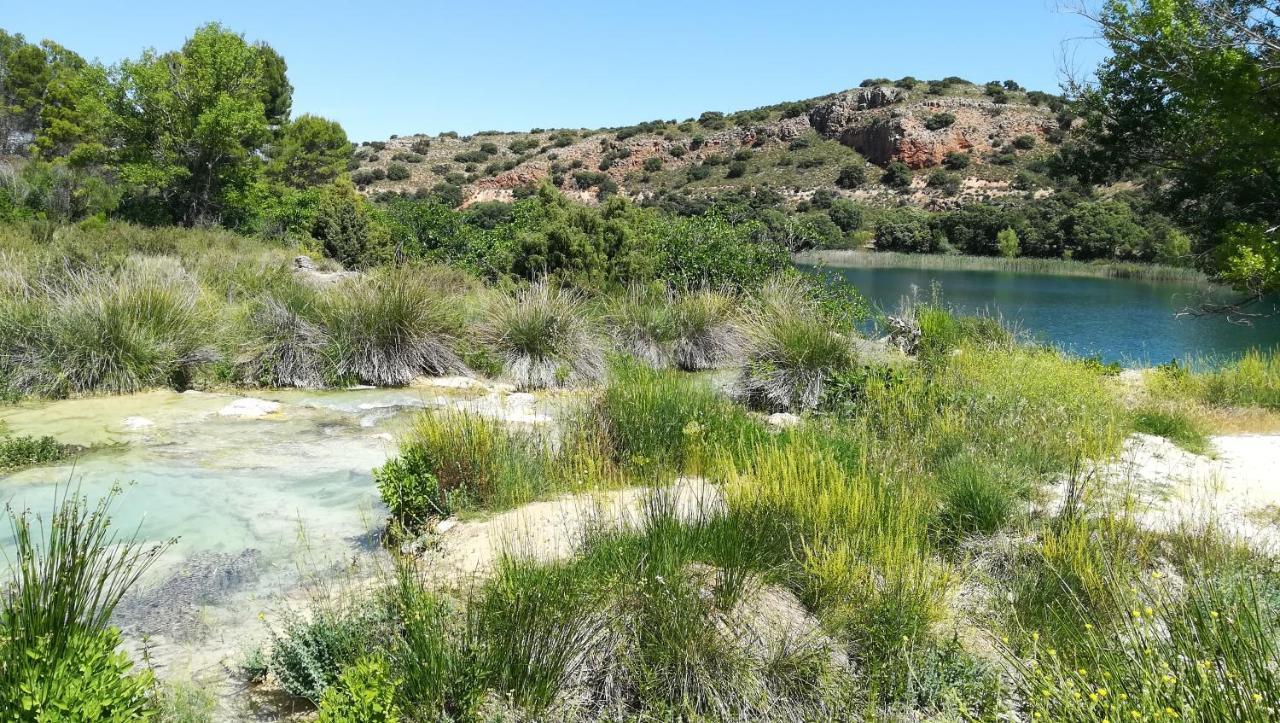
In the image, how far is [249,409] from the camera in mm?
7938

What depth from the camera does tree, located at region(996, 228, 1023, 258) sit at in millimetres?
38625

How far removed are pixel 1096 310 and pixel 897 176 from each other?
3480 cm

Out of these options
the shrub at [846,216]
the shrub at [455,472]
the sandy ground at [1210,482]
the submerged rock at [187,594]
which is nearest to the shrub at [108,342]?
the shrub at [455,472]

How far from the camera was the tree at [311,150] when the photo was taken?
36.3m

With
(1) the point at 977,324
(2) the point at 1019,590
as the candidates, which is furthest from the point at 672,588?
(1) the point at 977,324

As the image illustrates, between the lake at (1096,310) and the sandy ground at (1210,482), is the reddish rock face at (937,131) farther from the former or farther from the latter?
the sandy ground at (1210,482)

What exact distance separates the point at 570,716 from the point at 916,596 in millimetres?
1581

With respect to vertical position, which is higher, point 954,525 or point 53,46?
point 53,46

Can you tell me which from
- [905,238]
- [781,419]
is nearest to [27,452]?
[781,419]

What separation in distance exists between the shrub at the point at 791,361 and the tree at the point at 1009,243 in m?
33.4

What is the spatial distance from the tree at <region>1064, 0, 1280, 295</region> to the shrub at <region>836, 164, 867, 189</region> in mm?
38335

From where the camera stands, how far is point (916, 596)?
3.59m

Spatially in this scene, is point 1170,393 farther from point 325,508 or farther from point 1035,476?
point 325,508

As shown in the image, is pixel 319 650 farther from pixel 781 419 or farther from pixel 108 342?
pixel 108 342
